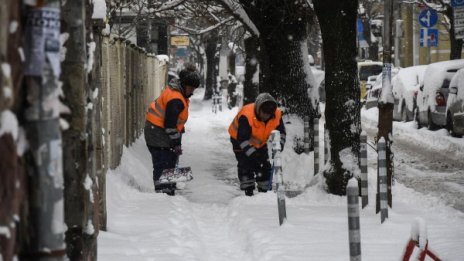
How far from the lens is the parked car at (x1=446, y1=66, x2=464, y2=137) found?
1875cm

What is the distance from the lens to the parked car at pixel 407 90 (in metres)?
25.5

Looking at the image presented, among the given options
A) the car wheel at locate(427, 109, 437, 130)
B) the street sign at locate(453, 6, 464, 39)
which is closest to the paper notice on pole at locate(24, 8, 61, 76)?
the street sign at locate(453, 6, 464, 39)

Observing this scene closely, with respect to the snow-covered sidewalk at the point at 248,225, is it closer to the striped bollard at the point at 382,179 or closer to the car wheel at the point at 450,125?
the striped bollard at the point at 382,179

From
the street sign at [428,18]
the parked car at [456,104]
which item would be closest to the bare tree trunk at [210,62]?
the street sign at [428,18]

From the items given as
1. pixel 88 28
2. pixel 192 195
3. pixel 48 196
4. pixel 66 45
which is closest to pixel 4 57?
pixel 48 196

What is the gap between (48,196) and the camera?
2.75m

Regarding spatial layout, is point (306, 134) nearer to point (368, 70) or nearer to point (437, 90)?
point (437, 90)

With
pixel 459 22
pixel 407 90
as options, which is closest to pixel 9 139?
pixel 459 22

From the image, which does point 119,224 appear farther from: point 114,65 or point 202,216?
point 114,65

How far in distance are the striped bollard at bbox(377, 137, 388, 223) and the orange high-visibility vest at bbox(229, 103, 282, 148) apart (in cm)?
283

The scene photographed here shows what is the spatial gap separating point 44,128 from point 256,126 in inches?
354

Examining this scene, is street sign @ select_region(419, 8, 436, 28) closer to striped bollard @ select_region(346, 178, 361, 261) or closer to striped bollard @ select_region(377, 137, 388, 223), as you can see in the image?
striped bollard @ select_region(377, 137, 388, 223)

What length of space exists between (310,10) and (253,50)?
4.50 meters

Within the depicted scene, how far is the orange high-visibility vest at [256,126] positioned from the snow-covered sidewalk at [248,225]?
76 centimetres
